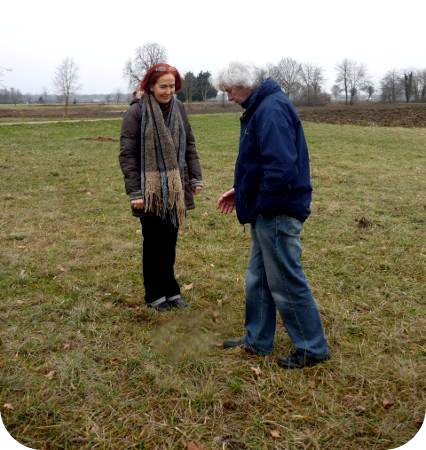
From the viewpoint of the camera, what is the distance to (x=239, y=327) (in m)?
4.00

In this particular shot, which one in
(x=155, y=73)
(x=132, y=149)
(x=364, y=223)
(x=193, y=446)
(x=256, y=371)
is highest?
(x=155, y=73)

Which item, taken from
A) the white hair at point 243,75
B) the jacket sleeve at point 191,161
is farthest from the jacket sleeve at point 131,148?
the white hair at point 243,75

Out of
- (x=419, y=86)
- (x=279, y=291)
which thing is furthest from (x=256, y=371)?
(x=419, y=86)

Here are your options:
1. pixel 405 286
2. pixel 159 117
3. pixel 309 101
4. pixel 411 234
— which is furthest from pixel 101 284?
pixel 309 101

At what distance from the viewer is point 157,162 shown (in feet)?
12.7

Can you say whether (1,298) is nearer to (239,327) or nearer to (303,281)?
(239,327)

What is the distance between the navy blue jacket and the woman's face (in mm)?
882

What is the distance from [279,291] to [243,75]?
4.77ft

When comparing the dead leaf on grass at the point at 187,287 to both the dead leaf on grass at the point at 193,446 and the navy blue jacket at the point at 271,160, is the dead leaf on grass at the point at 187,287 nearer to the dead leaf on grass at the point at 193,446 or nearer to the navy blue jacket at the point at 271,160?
the navy blue jacket at the point at 271,160

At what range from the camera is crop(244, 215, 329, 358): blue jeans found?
10.0 feet

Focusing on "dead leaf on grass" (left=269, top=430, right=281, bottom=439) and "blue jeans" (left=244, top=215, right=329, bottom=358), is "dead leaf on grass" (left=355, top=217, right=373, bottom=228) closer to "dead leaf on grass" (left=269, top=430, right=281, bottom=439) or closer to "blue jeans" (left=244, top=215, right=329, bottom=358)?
"blue jeans" (left=244, top=215, right=329, bottom=358)

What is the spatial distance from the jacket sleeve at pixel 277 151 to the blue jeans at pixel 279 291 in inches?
11.7

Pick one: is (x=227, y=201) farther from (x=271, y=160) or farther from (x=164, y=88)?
(x=164, y=88)

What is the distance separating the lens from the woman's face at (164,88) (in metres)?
3.69
